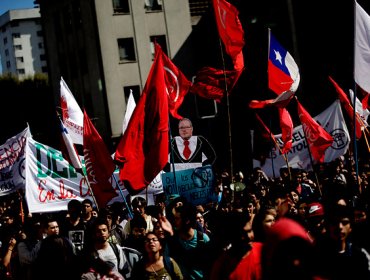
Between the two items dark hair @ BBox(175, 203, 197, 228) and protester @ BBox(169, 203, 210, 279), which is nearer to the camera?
protester @ BBox(169, 203, 210, 279)

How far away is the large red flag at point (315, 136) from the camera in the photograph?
13.3m

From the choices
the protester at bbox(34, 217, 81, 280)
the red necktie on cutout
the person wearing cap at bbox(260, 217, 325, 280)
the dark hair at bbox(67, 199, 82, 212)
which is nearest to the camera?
the person wearing cap at bbox(260, 217, 325, 280)

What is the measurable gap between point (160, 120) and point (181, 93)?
1.68 meters

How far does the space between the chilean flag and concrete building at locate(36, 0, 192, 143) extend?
22.3 m

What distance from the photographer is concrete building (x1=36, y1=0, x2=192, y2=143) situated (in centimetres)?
3403

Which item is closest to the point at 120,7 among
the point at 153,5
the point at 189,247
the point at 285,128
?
the point at 153,5

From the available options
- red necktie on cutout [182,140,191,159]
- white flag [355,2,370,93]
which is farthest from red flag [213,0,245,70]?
red necktie on cutout [182,140,191,159]

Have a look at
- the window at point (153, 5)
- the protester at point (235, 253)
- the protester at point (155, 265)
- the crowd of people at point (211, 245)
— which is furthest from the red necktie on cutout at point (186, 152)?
the window at point (153, 5)

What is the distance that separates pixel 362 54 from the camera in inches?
391

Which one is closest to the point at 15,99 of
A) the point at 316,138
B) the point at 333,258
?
the point at 316,138

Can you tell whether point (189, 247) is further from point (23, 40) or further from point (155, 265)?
point (23, 40)

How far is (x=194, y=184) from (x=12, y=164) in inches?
158

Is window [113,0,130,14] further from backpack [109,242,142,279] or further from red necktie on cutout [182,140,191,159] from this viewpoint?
backpack [109,242,142,279]

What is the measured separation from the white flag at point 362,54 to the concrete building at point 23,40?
9249 centimetres
